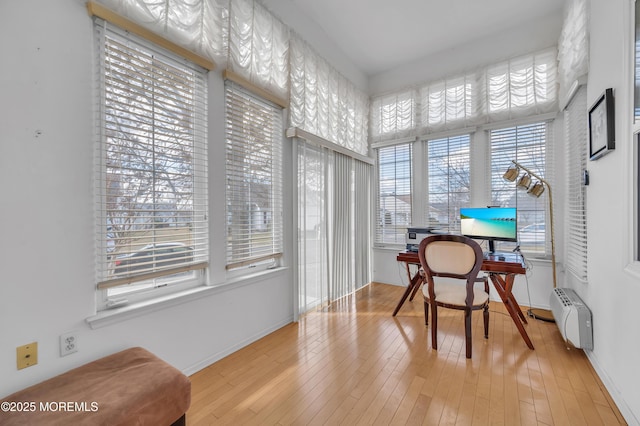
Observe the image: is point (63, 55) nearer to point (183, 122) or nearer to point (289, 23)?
point (183, 122)

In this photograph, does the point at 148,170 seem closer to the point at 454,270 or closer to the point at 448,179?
the point at 454,270

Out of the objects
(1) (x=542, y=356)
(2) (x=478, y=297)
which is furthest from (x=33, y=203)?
(1) (x=542, y=356)

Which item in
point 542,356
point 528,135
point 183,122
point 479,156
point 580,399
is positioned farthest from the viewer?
point 479,156

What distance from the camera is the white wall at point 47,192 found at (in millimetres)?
1221

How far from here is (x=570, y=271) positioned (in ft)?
8.63

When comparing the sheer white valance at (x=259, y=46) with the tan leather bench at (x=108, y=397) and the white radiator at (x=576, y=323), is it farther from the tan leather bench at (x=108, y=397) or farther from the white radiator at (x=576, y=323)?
the white radiator at (x=576, y=323)

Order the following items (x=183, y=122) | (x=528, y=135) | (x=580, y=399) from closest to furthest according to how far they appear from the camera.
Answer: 1. (x=580, y=399)
2. (x=183, y=122)
3. (x=528, y=135)

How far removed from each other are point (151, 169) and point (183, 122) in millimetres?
433

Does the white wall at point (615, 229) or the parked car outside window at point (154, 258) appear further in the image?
the parked car outside window at point (154, 258)

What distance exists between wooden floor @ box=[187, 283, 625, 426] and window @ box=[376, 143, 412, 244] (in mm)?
1770

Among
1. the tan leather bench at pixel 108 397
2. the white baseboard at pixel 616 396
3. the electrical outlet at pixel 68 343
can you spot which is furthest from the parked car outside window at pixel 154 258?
the white baseboard at pixel 616 396

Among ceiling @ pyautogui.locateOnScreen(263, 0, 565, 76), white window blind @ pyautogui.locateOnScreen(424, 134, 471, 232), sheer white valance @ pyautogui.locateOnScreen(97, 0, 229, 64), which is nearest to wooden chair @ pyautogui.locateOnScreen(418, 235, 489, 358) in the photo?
white window blind @ pyautogui.locateOnScreen(424, 134, 471, 232)

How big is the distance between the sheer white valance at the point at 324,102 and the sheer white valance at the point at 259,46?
0.15 meters

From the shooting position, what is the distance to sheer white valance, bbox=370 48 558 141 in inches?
124
